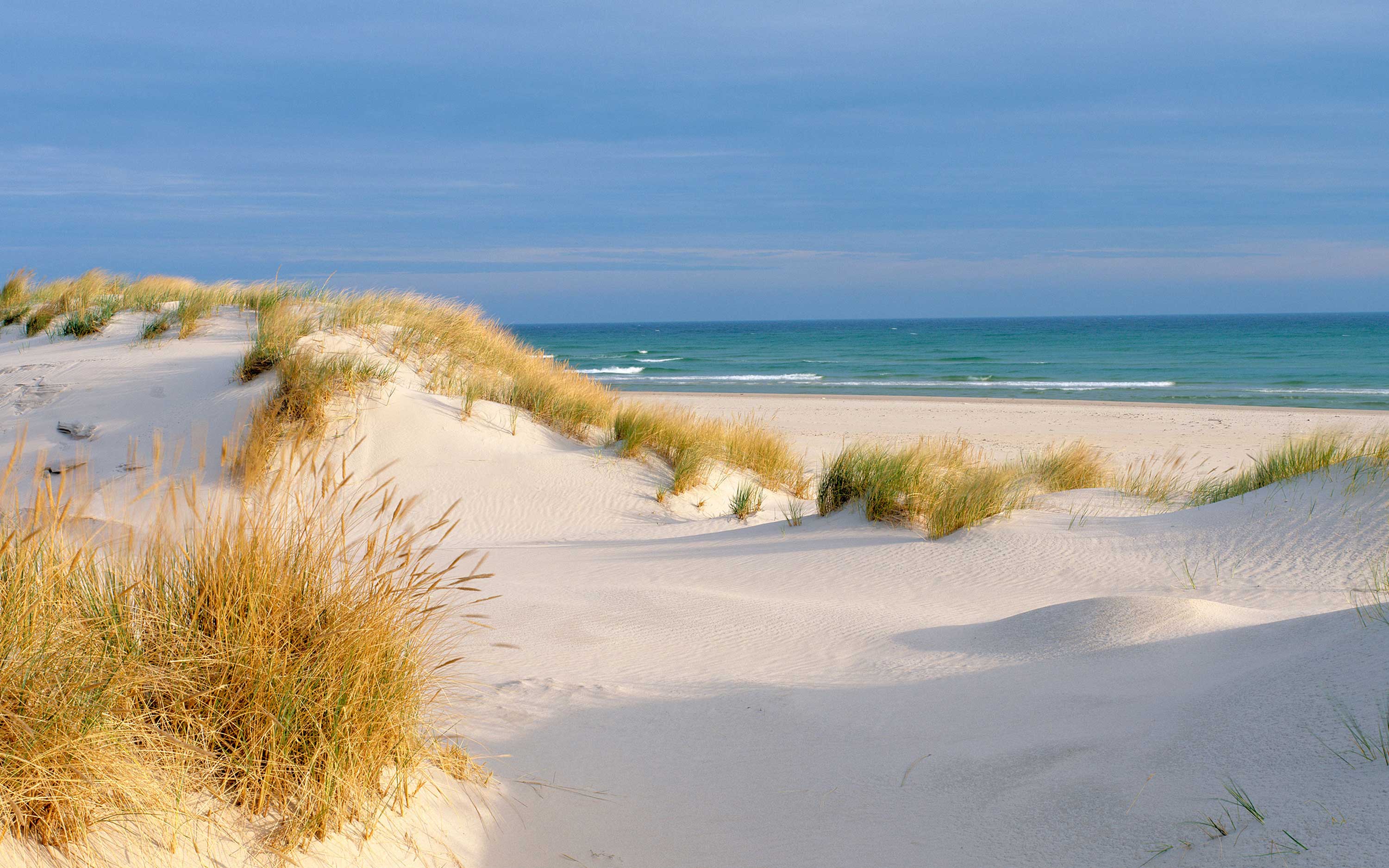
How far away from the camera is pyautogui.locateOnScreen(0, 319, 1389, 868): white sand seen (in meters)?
2.44

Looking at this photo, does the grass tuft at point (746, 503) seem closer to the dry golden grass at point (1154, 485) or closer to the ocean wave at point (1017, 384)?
the dry golden grass at point (1154, 485)

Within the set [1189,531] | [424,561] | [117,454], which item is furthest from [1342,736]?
[117,454]

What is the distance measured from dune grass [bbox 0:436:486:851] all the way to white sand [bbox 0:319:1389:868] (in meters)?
0.15

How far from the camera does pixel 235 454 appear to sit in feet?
28.7

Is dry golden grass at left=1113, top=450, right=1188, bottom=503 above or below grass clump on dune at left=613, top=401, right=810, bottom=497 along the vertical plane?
below

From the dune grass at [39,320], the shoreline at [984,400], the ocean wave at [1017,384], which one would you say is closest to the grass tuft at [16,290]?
the dune grass at [39,320]

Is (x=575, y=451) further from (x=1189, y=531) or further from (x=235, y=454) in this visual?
(x=1189, y=531)

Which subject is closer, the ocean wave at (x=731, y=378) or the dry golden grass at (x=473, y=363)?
the dry golden grass at (x=473, y=363)

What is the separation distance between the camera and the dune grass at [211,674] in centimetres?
199

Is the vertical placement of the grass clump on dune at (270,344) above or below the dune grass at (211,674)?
above

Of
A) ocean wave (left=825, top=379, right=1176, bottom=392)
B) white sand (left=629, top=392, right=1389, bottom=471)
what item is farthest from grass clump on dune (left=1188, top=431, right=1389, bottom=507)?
ocean wave (left=825, top=379, right=1176, bottom=392)

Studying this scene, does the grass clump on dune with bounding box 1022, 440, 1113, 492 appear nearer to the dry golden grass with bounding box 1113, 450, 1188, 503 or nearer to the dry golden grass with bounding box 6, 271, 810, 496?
the dry golden grass with bounding box 1113, 450, 1188, 503

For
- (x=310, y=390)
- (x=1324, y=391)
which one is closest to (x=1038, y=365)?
(x=1324, y=391)

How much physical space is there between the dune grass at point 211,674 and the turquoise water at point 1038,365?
10427mm
